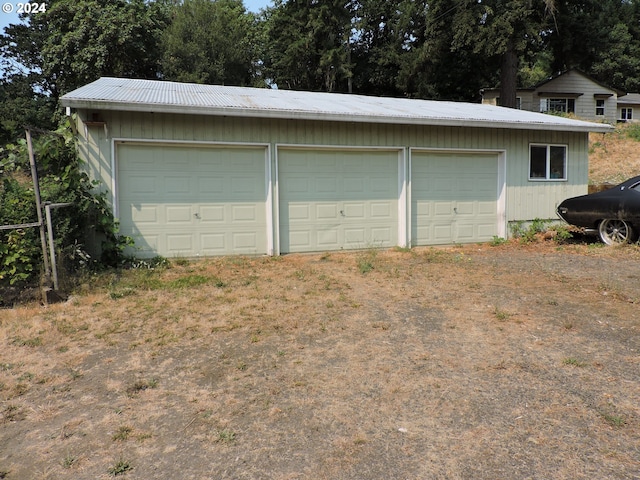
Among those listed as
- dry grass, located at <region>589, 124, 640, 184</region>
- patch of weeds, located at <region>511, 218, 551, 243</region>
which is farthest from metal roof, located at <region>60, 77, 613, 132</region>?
dry grass, located at <region>589, 124, 640, 184</region>

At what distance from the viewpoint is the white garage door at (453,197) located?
980 centimetres

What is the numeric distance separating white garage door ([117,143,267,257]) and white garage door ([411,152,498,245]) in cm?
328

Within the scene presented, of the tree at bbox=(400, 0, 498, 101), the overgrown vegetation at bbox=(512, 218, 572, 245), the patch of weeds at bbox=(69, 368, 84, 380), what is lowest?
the patch of weeds at bbox=(69, 368, 84, 380)

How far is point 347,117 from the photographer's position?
8.56 meters

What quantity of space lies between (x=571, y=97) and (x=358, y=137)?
30195 mm

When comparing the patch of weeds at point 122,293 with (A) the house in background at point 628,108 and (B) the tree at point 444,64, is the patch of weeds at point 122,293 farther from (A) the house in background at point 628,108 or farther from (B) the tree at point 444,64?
(A) the house in background at point 628,108

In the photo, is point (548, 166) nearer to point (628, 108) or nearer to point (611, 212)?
point (611, 212)

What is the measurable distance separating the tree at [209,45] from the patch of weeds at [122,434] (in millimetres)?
26571

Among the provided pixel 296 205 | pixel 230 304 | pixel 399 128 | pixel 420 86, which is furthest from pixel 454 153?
pixel 420 86

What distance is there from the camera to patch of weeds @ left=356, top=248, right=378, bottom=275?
24.8 feet

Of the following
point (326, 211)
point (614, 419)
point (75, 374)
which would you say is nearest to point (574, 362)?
point (614, 419)

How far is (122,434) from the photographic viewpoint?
283cm

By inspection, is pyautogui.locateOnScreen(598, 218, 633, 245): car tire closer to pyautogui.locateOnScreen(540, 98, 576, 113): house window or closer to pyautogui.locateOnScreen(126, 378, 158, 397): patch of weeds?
pyautogui.locateOnScreen(126, 378, 158, 397): patch of weeds

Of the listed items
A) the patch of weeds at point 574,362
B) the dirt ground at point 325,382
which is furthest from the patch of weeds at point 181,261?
the patch of weeds at point 574,362
